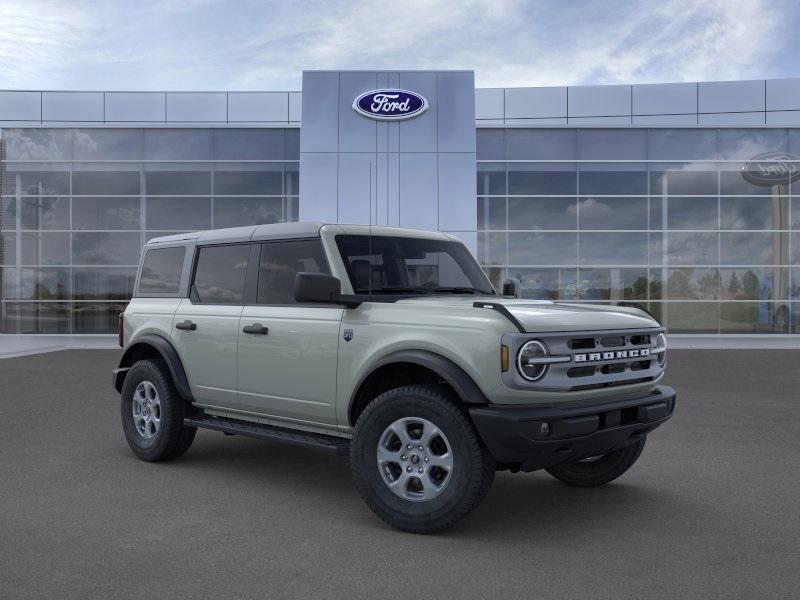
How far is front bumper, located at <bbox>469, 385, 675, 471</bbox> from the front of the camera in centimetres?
432

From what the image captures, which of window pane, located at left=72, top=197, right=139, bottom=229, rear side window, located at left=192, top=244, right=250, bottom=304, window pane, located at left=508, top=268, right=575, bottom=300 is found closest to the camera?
rear side window, located at left=192, top=244, right=250, bottom=304

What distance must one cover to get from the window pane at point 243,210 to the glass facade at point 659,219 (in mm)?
7604

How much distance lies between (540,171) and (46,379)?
19022 millimetres

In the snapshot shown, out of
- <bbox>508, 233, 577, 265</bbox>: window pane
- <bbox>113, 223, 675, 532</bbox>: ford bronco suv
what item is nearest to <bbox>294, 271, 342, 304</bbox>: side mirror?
<bbox>113, 223, 675, 532</bbox>: ford bronco suv

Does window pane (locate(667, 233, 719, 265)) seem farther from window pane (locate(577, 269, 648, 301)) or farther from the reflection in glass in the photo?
the reflection in glass

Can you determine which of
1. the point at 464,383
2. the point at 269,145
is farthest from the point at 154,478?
the point at 269,145

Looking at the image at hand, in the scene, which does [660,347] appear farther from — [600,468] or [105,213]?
[105,213]

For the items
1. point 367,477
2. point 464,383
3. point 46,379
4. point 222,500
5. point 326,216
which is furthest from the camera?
point 326,216

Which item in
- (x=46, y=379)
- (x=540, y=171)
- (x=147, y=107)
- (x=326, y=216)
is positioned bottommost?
(x=46, y=379)

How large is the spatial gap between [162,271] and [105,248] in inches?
881

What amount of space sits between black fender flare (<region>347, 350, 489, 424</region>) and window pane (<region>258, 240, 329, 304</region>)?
100 cm

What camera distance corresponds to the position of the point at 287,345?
18.2 ft

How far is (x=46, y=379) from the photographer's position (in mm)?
13531

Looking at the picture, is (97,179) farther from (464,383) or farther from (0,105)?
(464,383)
